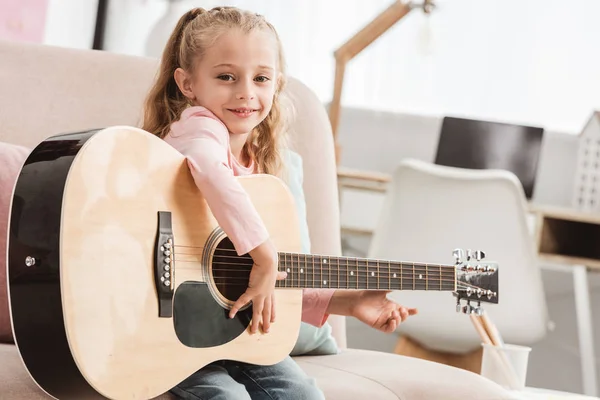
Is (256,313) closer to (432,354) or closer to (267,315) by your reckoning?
(267,315)

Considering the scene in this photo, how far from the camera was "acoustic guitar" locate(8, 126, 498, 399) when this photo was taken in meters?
0.95

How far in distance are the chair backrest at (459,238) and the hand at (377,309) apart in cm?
101

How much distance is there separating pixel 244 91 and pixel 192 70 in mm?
97

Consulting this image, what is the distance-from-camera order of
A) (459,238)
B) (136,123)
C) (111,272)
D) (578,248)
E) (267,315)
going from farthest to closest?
(578,248) < (459,238) < (136,123) < (267,315) < (111,272)

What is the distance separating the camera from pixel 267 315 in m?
1.23

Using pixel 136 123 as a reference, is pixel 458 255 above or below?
below

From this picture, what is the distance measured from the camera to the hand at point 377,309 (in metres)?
1.47

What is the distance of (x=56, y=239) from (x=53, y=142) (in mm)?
142

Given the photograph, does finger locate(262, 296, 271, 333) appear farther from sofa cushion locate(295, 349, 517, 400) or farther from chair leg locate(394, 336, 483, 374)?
chair leg locate(394, 336, 483, 374)

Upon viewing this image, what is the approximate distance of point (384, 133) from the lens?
3.67 m

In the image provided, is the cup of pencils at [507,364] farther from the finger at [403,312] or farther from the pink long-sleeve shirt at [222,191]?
the pink long-sleeve shirt at [222,191]

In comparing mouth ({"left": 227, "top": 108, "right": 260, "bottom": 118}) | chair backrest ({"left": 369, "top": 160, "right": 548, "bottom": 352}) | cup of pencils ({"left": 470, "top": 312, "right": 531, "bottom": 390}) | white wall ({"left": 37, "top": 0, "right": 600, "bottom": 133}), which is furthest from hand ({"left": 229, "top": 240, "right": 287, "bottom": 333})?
white wall ({"left": 37, "top": 0, "right": 600, "bottom": 133})

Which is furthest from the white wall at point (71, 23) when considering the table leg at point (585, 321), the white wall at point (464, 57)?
the table leg at point (585, 321)

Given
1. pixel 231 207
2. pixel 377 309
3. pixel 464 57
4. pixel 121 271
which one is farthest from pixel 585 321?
pixel 121 271
